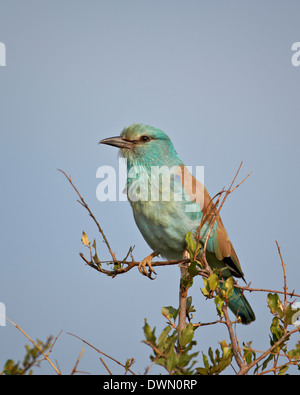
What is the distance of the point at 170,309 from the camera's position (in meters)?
3.30

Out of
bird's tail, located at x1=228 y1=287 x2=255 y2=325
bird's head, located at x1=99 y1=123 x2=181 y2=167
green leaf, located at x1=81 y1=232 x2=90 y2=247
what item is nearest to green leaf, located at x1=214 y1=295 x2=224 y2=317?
green leaf, located at x1=81 y1=232 x2=90 y2=247

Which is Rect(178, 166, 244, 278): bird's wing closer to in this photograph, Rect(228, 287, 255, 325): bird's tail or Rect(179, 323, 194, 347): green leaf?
Rect(228, 287, 255, 325): bird's tail

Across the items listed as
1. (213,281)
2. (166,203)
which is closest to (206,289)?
(213,281)

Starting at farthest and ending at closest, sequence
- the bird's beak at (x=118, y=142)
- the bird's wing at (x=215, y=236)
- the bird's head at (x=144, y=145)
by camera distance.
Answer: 1. the bird's beak at (x=118, y=142)
2. the bird's head at (x=144, y=145)
3. the bird's wing at (x=215, y=236)

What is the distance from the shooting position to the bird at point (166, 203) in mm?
4270

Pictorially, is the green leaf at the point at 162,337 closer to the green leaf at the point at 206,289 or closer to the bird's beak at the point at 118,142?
the green leaf at the point at 206,289

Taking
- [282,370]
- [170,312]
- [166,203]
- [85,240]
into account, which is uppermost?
[166,203]

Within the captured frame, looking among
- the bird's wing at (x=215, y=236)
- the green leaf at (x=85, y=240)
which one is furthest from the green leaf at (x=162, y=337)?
the bird's wing at (x=215, y=236)

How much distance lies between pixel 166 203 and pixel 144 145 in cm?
80

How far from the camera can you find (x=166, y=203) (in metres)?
4.27

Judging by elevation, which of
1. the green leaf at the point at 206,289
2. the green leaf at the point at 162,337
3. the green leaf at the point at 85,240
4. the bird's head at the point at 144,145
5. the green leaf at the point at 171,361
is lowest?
the green leaf at the point at 171,361

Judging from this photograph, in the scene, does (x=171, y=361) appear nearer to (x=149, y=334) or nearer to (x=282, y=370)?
(x=149, y=334)

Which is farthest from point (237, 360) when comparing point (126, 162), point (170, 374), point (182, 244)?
point (126, 162)
